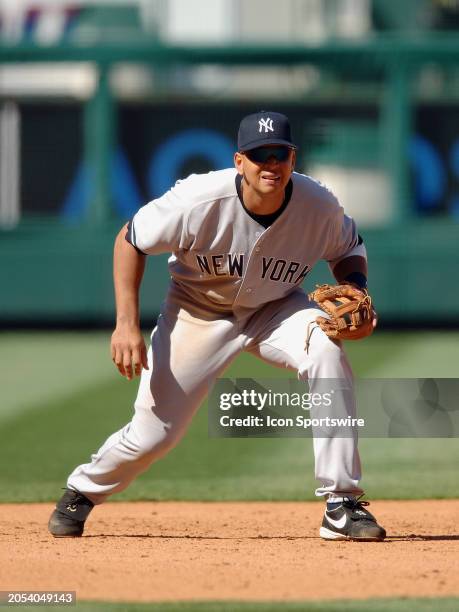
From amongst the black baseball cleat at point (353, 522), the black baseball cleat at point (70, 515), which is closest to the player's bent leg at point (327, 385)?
the black baseball cleat at point (353, 522)

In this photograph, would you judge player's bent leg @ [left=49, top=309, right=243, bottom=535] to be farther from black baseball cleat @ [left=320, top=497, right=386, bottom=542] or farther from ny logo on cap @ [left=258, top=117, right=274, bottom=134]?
ny logo on cap @ [left=258, top=117, right=274, bottom=134]

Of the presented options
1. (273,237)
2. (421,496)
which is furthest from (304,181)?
(421,496)

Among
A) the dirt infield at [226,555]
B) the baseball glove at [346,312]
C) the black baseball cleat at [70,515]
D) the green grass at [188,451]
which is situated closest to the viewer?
the dirt infield at [226,555]

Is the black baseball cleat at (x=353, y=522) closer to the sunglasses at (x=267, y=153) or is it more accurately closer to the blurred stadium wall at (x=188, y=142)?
the sunglasses at (x=267, y=153)

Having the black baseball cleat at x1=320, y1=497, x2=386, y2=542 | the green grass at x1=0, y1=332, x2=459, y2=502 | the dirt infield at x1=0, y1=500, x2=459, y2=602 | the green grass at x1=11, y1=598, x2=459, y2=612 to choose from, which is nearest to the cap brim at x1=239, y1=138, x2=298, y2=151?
the black baseball cleat at x1=320, y1=497, x2=386, y2=542

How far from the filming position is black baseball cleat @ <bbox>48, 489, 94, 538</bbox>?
4.77m

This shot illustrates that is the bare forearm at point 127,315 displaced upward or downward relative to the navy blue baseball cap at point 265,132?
downward

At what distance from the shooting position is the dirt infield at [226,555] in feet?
12.5

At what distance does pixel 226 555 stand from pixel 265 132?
1355 millimetres

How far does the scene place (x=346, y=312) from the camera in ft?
14.8

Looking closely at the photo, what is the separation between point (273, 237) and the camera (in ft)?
14.9

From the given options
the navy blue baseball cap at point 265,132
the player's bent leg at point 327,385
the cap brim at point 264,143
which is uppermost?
the navy blue baseball cap at point 265,132

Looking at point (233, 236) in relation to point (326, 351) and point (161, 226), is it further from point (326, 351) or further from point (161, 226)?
point (326, 351)

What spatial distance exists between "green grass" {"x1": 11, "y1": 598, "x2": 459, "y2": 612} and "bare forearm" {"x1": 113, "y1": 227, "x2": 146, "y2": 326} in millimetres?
1168
